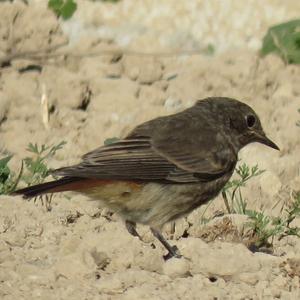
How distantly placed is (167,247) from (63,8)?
4.10 meters

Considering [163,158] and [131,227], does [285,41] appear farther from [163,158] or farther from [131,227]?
[131,227]

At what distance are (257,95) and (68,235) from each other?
354 centimetres

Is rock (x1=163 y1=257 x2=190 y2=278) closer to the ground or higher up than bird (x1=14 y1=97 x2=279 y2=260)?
closer to the ground

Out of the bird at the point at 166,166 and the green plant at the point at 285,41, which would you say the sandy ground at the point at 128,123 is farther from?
the bird at the point at 166,166

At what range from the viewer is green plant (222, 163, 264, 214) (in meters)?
8.30

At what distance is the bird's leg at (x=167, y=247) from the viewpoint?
7121mm

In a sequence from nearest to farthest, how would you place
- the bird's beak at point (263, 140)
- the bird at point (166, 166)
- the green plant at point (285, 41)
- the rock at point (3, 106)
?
the bird at point (166, 166) < the bird's beak at point (263, 140) < the rock at point (3, 106) < the green plant at point (285, 41)

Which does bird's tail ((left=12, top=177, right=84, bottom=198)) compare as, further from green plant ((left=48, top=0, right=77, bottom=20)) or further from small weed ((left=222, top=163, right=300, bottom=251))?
green plant ((left=48, top=0, right=77, bottom=20))

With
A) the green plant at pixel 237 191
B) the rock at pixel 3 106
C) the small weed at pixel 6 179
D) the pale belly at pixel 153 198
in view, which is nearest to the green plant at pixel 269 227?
the green plant at pixel 237 191

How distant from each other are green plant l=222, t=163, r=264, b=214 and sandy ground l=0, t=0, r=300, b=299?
12 cm

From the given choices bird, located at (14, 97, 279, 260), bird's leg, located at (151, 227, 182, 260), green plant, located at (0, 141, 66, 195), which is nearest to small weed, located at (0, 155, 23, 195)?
green plant, located at (0, 141, 66, 195)

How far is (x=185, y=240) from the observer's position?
7418 millimetres

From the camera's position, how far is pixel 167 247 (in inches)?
291

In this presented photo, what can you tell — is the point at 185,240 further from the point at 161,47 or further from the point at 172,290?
the point at 161,47
